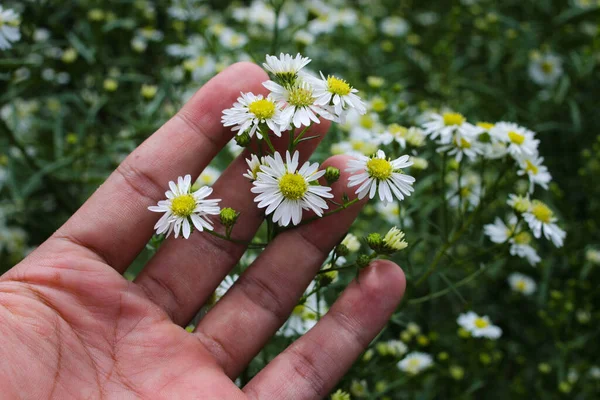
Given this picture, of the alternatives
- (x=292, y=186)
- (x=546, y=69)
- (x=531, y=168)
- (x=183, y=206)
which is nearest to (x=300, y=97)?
(x=292, y=186)

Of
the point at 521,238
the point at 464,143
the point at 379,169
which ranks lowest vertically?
the point at 379,169

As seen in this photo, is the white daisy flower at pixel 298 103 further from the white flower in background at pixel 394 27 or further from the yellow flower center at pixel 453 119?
the white flower in background at pixel 394 27

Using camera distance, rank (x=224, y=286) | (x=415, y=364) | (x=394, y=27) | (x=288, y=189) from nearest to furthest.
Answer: (x=288, y=189)
(x=224, y=286)
(x=415, y=364)
(x=394, y=27)

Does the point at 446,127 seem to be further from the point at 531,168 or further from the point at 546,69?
the point at 546,69

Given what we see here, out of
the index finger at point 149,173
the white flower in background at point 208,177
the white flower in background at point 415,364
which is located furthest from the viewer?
the white flower in background at point 208,177

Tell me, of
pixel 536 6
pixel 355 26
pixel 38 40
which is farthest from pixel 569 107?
pixel 38 40

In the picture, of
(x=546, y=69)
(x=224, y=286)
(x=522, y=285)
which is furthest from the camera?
(x=546, y=69)

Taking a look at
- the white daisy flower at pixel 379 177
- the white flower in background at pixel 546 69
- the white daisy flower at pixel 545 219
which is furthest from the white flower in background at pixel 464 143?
the white flower in background at pixel 546 69

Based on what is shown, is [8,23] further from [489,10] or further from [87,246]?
[489,10]
